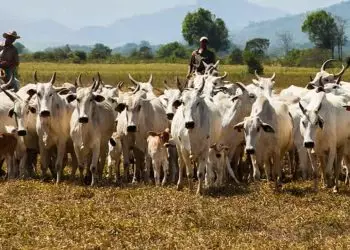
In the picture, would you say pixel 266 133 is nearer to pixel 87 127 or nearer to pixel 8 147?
pixel 87 127

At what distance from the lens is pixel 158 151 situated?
Result: 47.7 feet

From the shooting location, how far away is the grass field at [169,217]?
9.47 meters

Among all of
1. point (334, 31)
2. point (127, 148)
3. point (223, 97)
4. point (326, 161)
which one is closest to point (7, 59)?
point (127, 148)

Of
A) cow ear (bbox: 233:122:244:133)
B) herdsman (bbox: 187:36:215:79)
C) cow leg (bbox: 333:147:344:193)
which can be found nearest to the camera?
cow leg (bbox: 333:147:344:193)

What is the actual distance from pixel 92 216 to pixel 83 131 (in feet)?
12.6

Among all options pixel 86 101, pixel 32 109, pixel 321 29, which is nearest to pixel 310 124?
pixel 86 101

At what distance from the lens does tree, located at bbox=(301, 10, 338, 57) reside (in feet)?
353

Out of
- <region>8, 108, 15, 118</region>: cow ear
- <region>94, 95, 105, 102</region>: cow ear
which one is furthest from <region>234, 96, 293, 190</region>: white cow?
<region>8, 108, 15, 118</region>: cow ear

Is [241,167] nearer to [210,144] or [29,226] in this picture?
[210,144]

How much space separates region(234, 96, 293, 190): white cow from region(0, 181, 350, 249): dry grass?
0.57 metres

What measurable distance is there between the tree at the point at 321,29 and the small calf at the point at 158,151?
311ft

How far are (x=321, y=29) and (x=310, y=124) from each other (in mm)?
98575

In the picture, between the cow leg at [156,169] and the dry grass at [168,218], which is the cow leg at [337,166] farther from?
the cow leg at [156,169]

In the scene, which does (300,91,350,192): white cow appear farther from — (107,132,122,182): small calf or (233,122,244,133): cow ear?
(107,132,122,182): small calf
